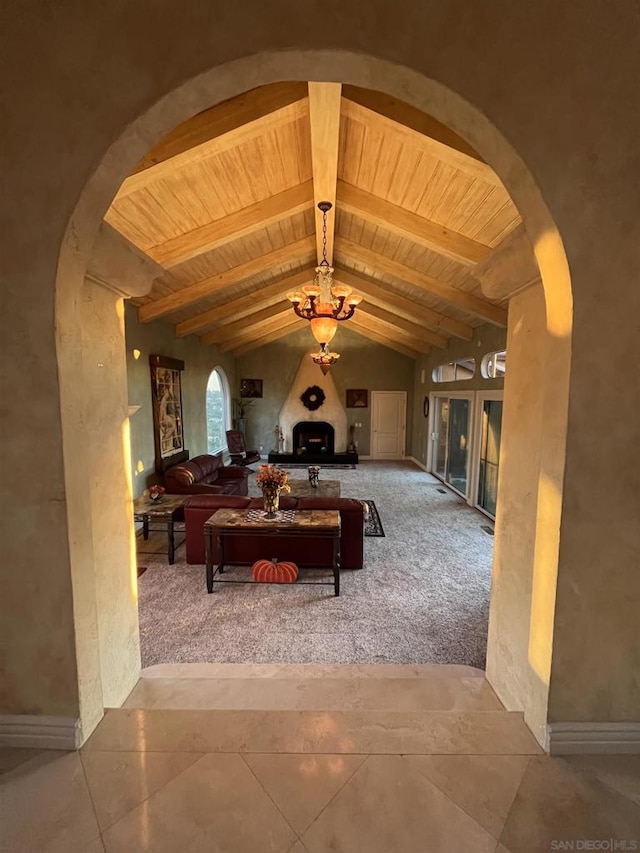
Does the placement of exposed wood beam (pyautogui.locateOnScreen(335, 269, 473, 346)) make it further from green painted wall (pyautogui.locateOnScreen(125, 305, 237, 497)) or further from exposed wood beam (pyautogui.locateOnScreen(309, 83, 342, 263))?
green painted wall (pyautogui.locateOnScreen(125, 305, 237, 497))

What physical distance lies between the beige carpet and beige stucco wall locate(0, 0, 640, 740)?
1802 mm

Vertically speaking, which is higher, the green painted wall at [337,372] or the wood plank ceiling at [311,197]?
the wood plank ceiling at [311,197]

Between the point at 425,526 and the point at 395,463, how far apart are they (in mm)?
4830

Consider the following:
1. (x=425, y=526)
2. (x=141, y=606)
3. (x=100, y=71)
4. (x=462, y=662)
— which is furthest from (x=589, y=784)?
(x=425, y=526)

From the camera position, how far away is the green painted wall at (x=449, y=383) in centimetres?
584

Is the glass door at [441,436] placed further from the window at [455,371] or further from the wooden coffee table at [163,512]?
the wooden coffee table at [163,512]

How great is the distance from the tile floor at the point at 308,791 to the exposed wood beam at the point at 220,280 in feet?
15.4

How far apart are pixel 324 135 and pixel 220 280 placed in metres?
2.66

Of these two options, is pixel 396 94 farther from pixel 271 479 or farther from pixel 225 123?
pixel 271 479

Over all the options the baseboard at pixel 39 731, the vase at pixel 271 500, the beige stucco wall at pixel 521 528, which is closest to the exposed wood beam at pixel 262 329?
the vase at pixel 271 500

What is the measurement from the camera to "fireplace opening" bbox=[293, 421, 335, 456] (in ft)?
35.1

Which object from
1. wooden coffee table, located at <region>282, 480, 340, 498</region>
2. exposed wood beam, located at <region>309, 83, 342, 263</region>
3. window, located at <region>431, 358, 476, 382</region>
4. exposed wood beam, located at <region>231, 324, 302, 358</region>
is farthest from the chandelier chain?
exposed wood beam, located at <region>231, 324, 302, 358</region>

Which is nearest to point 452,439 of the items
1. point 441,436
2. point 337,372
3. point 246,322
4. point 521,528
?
point 441,436

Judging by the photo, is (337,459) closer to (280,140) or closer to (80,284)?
(280,140)
